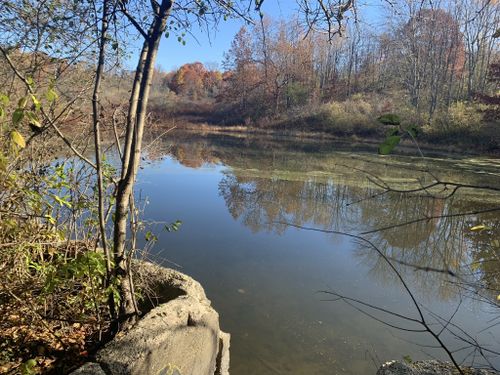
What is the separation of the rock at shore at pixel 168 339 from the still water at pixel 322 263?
0.40 m

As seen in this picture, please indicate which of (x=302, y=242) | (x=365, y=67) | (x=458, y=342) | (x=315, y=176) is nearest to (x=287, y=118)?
(x=365, y=67)

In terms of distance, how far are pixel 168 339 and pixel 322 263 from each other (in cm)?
378

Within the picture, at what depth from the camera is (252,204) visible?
8.55m

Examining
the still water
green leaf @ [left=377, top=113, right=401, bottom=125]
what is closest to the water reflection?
the still water

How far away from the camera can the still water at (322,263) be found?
352 centimetres

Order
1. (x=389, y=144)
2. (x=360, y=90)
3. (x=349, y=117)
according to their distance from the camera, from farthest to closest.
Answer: (x=360, y=90) → (x=349, y=117) → (x=389, y=144)

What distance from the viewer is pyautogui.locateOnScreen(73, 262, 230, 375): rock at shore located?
188 centimetres

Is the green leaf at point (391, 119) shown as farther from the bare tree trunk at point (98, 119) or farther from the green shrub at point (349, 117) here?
the green shrub at point (349, 117)

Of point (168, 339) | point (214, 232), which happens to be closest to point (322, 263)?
point (214, 232)

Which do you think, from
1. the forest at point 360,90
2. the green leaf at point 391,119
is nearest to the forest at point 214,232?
the green leaf at point 391,119

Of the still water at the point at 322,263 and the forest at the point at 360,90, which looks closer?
the still water at the point at 322,263

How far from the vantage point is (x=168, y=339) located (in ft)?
6.79

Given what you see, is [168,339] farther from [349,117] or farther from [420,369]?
[349,117]

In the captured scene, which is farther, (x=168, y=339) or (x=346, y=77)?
(x=346, y=77)
